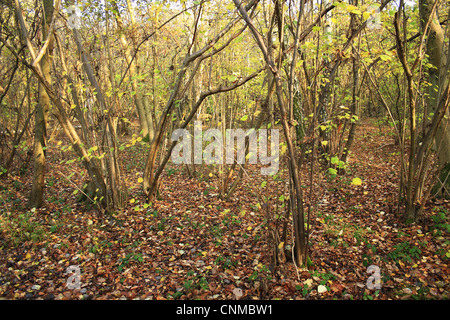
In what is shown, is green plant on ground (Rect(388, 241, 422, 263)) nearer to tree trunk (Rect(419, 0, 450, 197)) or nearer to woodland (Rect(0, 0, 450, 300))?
woodland (Rect(0, 0, 450, 300))

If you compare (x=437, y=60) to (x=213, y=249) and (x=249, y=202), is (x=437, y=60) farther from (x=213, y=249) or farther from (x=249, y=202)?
(x=213, y=249)

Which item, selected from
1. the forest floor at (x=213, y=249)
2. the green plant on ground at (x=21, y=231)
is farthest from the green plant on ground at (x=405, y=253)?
the green plant on ground at (x=21, y=231)

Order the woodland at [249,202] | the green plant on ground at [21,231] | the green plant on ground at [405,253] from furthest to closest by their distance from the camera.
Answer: the green plant on ground at [21,231]
the green plant on ground at [405,253]
the woodland at [249,202]

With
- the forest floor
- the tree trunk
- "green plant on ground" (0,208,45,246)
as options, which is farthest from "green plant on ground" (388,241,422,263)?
"green plant on ground" (0,208,45,246)

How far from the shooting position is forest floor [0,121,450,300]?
104 inches

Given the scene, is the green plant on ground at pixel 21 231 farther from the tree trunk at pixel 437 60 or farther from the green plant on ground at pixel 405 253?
the tree trunk at pixel 437 60

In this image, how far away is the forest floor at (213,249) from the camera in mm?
2643

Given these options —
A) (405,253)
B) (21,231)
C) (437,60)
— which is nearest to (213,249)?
(405,253)

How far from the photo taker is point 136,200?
4543 mm

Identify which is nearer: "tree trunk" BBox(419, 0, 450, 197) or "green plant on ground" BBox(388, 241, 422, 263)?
"green plant on ground" BBox(388, 241, 422, 263)

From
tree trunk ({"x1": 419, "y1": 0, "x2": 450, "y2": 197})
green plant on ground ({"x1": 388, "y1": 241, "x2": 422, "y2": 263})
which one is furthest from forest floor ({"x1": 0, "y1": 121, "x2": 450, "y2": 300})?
tree trunk ({"x1": 419, "y1": 0, "x2": 450, "y2": 197})

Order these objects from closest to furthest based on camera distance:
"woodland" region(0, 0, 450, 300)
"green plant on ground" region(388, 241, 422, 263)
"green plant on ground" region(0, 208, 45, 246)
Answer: "woodland" region(0, 0, 450, 300) < "green plant on ground" region(388, 241, 422, 263) < "green plant on ground" region(0, 208, 45, 246)

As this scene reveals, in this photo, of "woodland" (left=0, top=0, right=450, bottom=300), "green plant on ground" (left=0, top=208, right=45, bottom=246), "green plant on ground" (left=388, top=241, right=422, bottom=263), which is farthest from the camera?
"green plant on ground" (left=0, top=208, right=45, bottom=246)

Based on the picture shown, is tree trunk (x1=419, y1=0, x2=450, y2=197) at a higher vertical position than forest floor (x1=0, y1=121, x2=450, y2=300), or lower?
higher
